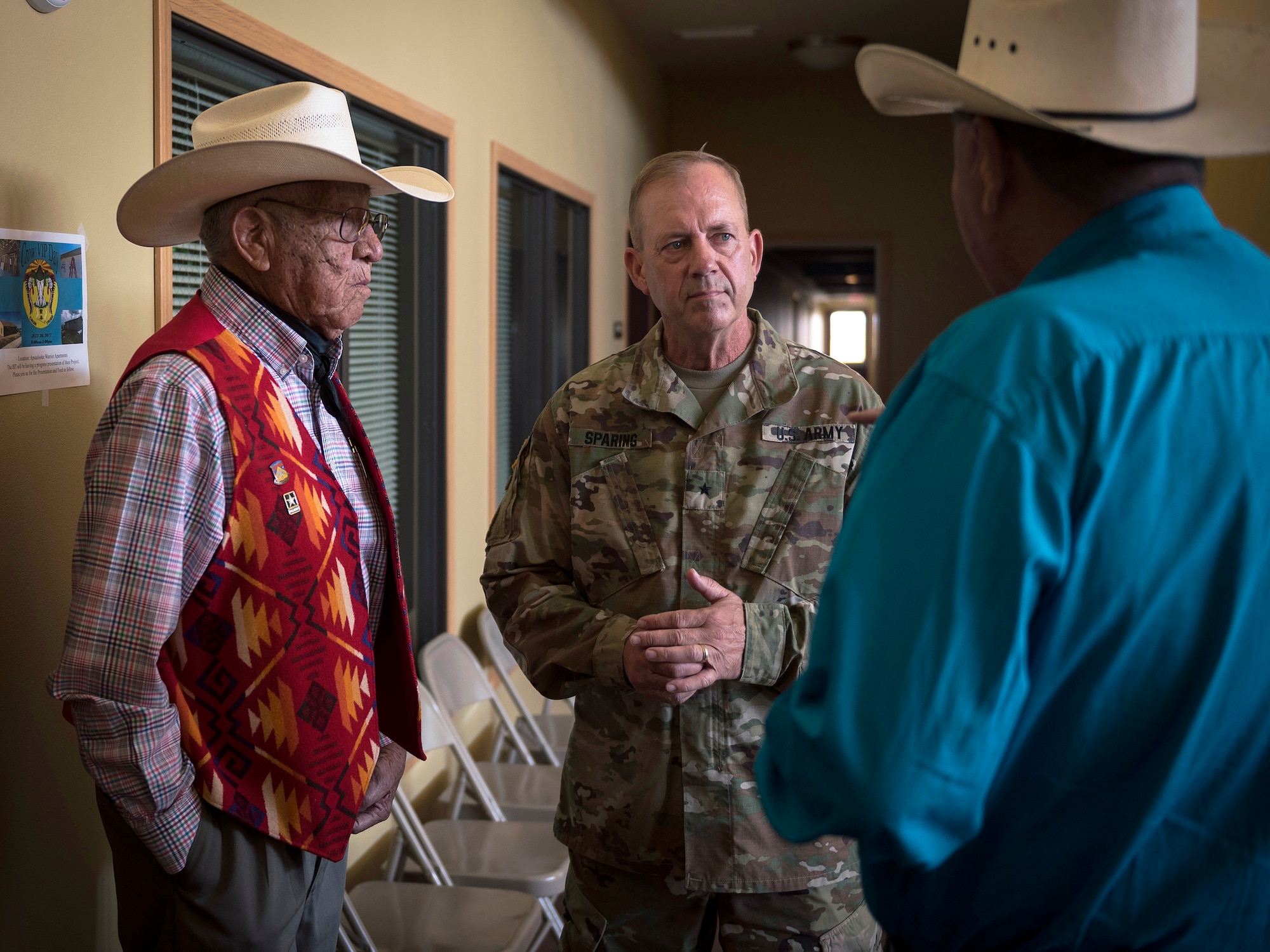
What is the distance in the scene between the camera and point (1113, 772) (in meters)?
0.75

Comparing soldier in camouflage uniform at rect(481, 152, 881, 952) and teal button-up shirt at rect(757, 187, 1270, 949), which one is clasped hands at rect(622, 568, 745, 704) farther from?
teal button-up shirt at rect(757, 187, 1270, 949)

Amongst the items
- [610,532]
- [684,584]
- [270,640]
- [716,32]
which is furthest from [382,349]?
[716,32]

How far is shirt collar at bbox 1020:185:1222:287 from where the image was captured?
2.53 ft

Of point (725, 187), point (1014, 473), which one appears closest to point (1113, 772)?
point (1014, 473)

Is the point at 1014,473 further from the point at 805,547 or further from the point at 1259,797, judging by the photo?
the point at 805,547

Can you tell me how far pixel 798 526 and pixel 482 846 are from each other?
157 cm

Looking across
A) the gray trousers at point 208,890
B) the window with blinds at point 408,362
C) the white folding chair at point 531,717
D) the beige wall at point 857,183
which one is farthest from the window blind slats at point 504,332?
the beige wall at point 857,183

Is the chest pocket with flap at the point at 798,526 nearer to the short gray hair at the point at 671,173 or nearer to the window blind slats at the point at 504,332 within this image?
the short gray hair at the point at 671,173

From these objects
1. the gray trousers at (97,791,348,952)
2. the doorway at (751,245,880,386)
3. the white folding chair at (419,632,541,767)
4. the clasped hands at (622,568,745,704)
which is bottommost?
the white folding chair at (419,632,541,767)

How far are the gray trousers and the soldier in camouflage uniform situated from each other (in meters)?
0.48

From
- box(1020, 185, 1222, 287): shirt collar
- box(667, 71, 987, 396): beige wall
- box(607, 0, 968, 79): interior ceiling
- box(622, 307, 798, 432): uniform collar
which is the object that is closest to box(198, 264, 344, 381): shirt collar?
box(622, 307, 798, 432): uniform collar

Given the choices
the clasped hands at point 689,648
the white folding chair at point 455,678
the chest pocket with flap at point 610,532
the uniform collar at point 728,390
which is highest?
the uniform collar at point 728,390

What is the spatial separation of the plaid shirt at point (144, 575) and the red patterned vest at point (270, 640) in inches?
1.3

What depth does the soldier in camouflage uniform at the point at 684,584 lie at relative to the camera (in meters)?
1.57
